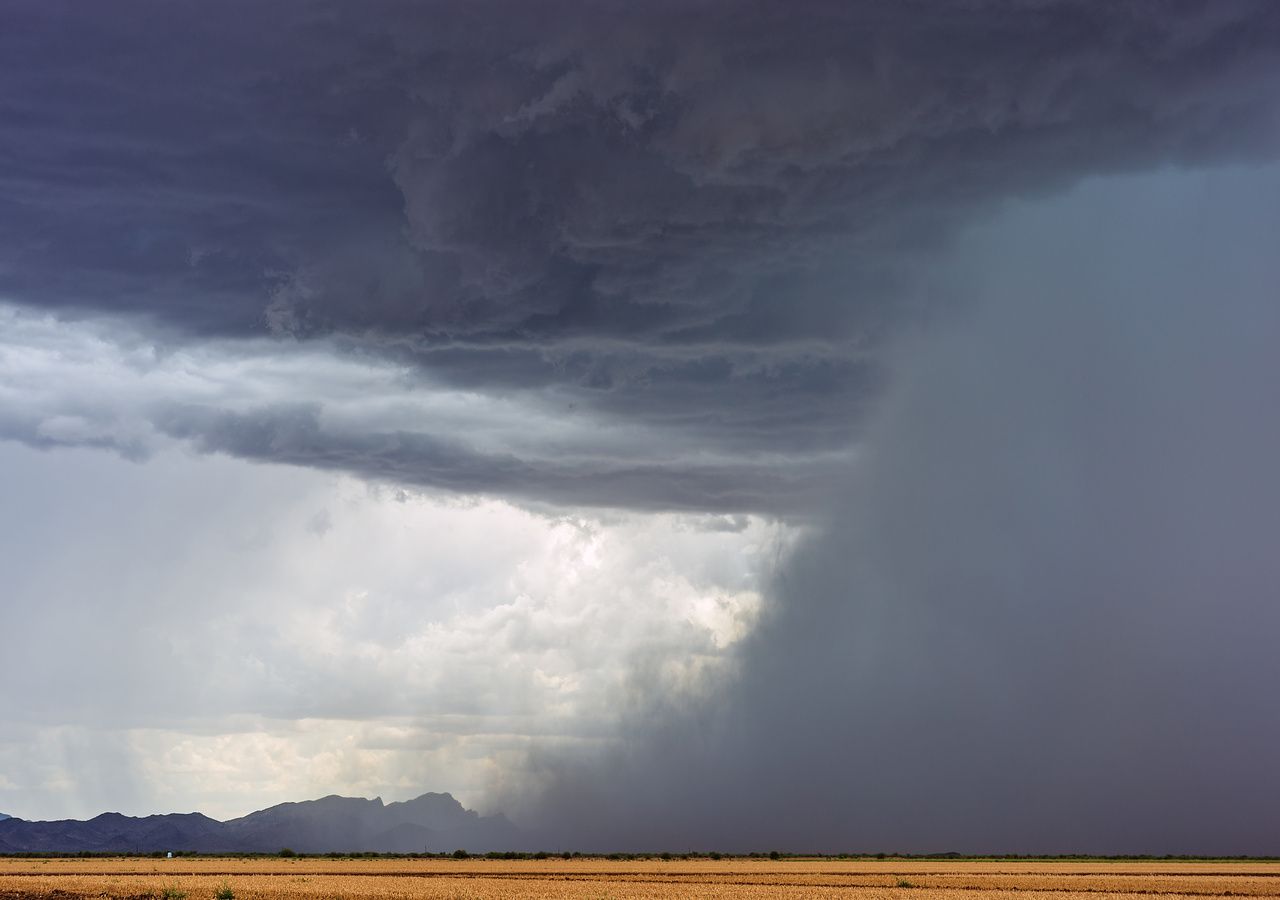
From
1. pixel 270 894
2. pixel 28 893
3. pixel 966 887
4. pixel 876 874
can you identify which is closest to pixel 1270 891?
pixel 966 887

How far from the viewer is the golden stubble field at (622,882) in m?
102

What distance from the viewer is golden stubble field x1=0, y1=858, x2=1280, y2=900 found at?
102500mm

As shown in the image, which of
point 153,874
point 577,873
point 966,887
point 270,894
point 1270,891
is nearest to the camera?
point 270,894

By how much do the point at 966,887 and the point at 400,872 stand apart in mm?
70178

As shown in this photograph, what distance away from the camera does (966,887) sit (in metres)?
120

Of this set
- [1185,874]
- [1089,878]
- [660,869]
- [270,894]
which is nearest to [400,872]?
[660,869]

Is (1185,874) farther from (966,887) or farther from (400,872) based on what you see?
(400,872)

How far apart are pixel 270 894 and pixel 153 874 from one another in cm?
4420

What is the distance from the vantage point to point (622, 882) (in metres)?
126

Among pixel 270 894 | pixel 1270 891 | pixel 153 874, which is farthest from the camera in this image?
pixel 153 874

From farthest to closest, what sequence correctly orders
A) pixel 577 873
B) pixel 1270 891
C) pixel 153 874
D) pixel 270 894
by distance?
pixel 577 873 < pixel 153 874 < pixel 1270 891 < pixel 270 894

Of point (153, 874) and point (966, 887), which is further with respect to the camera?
point (153, 874)

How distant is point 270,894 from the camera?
97.9m

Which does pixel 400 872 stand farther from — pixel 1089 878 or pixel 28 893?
pixel 1089 878
